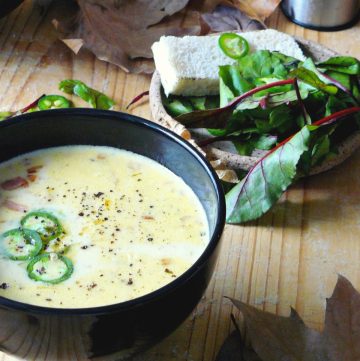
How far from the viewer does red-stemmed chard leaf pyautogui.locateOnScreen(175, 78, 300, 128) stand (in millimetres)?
1367

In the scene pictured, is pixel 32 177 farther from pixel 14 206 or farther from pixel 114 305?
pixel 114 305

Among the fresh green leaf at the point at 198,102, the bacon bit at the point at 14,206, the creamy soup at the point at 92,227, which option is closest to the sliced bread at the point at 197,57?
the fresh green leaf at the point at 198,102

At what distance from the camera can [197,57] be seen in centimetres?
154

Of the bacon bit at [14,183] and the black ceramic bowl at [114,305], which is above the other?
the black ceramic bowl at [114,305]

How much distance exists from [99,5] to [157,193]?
2.40ft

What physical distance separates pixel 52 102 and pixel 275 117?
1.40 feet

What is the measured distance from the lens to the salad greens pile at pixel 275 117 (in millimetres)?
1293

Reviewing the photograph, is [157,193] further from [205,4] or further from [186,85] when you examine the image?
[205,4]

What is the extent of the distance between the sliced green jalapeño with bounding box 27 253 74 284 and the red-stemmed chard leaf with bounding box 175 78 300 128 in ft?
Result: 1.52

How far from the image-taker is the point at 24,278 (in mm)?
958

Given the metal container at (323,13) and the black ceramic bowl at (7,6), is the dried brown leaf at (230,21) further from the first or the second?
the black ceramic bowl at (7,6)

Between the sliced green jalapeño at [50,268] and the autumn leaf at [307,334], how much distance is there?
0.79ft

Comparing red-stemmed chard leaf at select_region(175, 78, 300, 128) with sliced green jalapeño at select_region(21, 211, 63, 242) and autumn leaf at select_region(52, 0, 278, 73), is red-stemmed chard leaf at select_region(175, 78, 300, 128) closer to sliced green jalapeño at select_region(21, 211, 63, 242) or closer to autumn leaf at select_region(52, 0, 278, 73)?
autumn leaf at select_region(52, 0, 278, 73)

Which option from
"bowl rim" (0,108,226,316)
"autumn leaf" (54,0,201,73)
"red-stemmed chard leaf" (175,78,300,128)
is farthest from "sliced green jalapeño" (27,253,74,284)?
"autumn leaf" (54,0,201,73)
